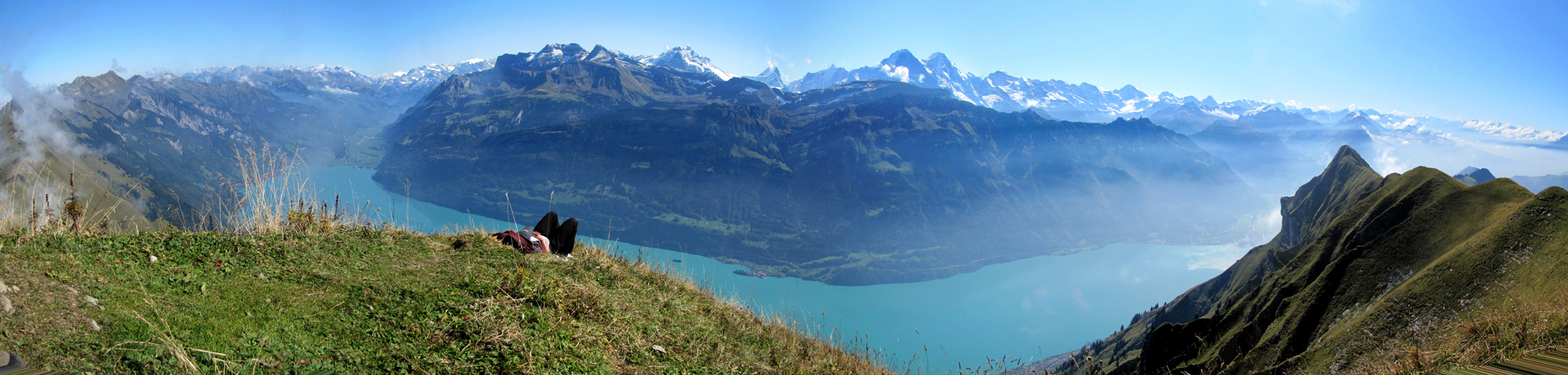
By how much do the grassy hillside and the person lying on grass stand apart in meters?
1.14

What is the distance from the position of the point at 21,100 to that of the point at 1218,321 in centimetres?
31230

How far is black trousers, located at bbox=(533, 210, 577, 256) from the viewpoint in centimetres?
829

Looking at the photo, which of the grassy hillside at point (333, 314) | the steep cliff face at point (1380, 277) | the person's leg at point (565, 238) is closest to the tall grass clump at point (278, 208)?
the grassy hillside at point (333, 314)

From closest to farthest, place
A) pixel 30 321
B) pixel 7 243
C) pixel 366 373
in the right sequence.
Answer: pixel 30 321 → pixel 366 373 → pixel 7 243

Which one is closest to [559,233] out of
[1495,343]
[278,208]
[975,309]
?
[278,208]

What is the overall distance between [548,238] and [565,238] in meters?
0.24

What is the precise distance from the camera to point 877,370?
675 cm

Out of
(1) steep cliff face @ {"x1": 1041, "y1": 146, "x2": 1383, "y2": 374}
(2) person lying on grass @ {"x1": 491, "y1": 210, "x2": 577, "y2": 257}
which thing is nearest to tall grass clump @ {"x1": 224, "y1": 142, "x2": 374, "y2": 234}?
(2) person lying on grass @ {"x1": 491, "y1": 210, "x2": 577, "y2": 257}

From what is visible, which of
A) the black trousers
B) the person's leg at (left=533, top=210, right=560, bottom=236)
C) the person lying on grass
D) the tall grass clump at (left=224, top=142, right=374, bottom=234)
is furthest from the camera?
the person's leg at (left=533, top=210, right=560, bottom=236)


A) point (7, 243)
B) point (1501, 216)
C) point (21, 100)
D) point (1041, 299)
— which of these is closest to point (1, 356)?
point (7, 243)

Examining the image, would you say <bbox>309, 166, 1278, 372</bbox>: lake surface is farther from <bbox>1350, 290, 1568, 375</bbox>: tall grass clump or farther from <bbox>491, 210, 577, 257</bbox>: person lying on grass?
<bbox>1350, 290, 1568, 375</bbox>: tall grass clump

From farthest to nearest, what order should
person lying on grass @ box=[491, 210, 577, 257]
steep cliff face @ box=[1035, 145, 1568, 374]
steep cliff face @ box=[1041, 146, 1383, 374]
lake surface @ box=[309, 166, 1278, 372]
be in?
lake surface @ box=[309, 166, 1278, 372] < steep cliff face @ box=[1041, 146, 1383, 374] < steep cliff face @ box=[1035, 145, 1568, 374] < person lying on grass @ box=[491, 210, 577, 257]

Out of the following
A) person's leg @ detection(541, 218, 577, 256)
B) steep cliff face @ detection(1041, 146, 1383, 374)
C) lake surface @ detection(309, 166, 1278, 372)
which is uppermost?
person's leg @ detection(541, 218, 577, 256)

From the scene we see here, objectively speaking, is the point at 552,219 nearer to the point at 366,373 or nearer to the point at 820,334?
the point at 820,334
